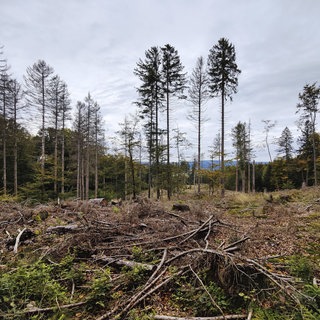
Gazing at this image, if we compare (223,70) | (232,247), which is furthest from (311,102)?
(232,247)

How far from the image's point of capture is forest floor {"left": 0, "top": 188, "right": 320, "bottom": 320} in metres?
2.14

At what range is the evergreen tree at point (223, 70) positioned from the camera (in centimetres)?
1433

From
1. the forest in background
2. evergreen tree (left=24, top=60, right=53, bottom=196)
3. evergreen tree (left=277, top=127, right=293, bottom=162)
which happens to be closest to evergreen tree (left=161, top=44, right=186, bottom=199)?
the forest in background

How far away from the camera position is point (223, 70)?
14383mm

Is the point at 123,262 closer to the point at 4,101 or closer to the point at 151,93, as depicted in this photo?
the point at 151,93

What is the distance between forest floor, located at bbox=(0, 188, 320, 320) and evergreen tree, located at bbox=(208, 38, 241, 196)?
11.1 meters

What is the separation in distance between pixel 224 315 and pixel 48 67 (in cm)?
1966

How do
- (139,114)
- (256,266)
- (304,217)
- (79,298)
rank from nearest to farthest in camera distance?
1. (256,266)
2. (79,298)
3. (304,217)
4. (139,114)

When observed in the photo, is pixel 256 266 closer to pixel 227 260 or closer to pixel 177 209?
pixel 227 260

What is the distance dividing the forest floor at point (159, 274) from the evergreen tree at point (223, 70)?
437 inches

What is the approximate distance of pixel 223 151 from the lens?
47.9 feet

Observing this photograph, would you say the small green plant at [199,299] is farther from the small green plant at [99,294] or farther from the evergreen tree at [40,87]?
the evergreen tree at [40,87]

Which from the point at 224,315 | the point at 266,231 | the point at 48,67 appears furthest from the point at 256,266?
the point at 48,67

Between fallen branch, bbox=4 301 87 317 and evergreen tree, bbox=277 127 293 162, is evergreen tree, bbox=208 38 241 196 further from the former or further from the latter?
evergreen tree, bbox=277 127 293 162
